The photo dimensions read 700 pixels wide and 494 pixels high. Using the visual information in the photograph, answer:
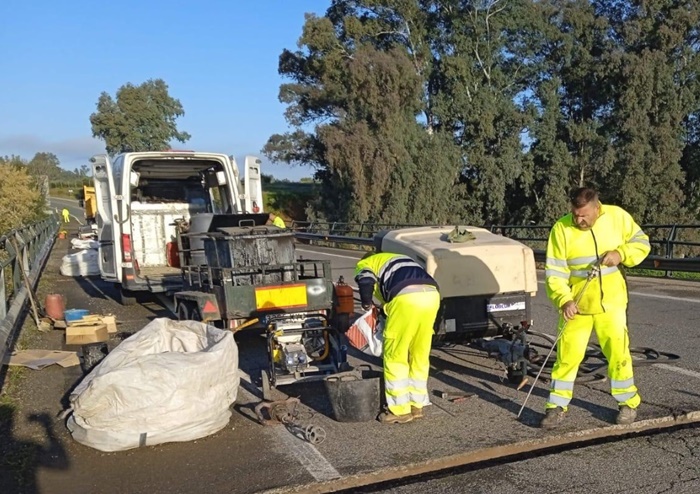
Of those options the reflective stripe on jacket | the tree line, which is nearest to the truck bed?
the reflective stripe on jacket

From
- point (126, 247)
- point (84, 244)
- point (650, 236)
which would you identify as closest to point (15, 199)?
point (84, 244)

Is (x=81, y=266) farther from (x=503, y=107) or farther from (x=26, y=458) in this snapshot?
(x=503, y=107)

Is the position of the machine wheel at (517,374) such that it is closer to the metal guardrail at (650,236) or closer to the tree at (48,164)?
the metal guardrail at (650,236)

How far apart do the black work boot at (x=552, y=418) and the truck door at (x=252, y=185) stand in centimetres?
708

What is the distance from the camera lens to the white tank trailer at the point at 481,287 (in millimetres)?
6202

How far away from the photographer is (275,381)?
19.1 ft

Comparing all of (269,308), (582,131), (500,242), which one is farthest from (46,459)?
(582,131)

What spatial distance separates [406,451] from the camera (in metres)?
4.53

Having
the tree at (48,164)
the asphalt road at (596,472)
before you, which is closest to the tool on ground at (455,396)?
the asphalt road at (596,472)

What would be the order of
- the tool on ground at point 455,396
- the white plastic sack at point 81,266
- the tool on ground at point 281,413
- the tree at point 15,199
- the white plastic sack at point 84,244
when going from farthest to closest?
1. the tree at point 15,199
2. the white plastic sack at point 84,244
3. the white plastic sack at point 81,266
4. the tool on ground at point 455,396
5. the tool on ground at point 281,413

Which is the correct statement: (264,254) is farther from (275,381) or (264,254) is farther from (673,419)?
(673,419)

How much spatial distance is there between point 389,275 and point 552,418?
1.56 metres

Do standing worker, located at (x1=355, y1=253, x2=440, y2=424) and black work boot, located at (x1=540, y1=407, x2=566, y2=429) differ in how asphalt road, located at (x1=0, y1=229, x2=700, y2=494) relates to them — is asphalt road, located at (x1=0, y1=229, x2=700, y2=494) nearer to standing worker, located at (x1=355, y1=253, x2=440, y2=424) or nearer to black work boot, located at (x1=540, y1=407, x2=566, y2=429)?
black work boot, located at (x1=540, y1=407, x2=566, y2=429)

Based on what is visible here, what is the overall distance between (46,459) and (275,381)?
1.89m
